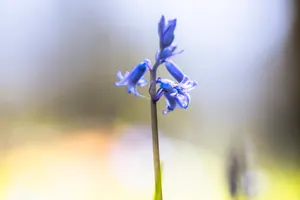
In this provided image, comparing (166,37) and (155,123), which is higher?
(166,37)

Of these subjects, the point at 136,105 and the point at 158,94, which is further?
the point at 136,105

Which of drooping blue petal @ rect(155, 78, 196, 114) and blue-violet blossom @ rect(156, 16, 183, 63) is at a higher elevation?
blue-violet blossom @ rect(156, 16, 183, 63)

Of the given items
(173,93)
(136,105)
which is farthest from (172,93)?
(136,105)

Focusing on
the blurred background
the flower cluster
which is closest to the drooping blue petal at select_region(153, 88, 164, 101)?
the flower cluster

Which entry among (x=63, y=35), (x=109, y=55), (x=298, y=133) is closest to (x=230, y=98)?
(x=298, y=133)

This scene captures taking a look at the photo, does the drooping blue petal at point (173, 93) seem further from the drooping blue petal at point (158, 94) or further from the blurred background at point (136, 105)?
the blurred background at point (136, 105)

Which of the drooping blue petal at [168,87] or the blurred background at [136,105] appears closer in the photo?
the drooping blue petal at [168,87]

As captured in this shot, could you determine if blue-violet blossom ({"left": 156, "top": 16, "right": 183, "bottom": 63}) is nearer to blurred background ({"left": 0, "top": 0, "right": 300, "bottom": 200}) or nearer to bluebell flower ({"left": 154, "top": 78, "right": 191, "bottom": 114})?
bluebell flower ({"left": 154, "top": 78, "right": 191, "bottom": 114})

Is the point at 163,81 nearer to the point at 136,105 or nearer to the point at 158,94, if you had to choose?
the point at 158,94

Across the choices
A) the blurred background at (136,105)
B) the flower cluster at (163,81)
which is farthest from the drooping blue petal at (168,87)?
the blurred background at (136,105)
